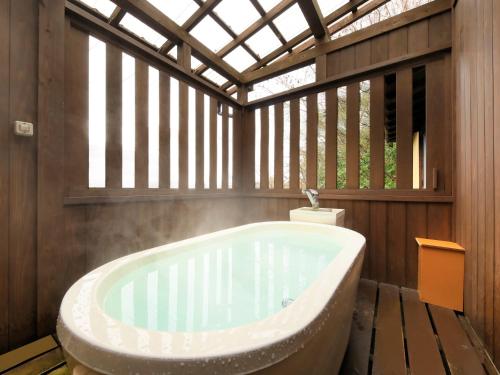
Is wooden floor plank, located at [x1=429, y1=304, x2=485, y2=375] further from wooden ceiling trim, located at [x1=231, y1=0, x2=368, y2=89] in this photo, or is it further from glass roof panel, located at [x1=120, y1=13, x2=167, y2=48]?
glass roof panel, located at [x1=120, y1=13, x2=167, y2=48]

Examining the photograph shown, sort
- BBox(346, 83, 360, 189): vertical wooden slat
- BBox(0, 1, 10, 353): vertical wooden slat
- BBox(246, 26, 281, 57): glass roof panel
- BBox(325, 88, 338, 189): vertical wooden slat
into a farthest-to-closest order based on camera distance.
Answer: BBox(246, 26, 281, 57): glass roof panel → BBox(325, 88, 338, 189): vertical wooden slat → BBox(346, 83, 360, 189): vertical wooden slat → BBox(0, 1, 10, 353): vertical wooden slat

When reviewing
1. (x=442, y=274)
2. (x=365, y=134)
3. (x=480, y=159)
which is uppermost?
(x=365, y=134)

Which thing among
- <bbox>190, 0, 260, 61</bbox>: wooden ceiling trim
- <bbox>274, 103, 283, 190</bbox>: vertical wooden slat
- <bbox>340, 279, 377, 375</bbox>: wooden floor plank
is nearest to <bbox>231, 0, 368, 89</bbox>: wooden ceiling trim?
<bbox>190, 0, 260, 61</bbox>: wooden ceiling trim

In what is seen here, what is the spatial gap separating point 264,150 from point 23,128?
2147 millimetres

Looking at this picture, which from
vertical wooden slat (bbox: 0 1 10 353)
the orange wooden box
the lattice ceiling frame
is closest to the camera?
vertical wooden slat (bbox: 0 1 10 353)

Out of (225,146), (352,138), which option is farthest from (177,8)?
(352,138)

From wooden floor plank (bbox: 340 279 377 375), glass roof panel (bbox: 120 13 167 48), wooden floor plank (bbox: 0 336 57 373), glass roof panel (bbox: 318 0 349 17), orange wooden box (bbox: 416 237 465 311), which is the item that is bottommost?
wooden floor plank (bbox: 340 279 377 375)

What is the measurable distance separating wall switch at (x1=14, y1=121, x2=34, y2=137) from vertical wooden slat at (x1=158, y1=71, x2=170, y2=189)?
0.85m

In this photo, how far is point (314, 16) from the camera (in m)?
2.22

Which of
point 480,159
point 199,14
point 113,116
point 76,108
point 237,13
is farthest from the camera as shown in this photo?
point 237,13

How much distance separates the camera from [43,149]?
1.30 metres

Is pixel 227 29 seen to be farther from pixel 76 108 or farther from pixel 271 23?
pixel 76 108

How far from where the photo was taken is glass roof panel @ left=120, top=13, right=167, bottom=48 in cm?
220

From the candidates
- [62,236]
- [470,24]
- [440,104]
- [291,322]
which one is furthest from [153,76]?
[440,104]
